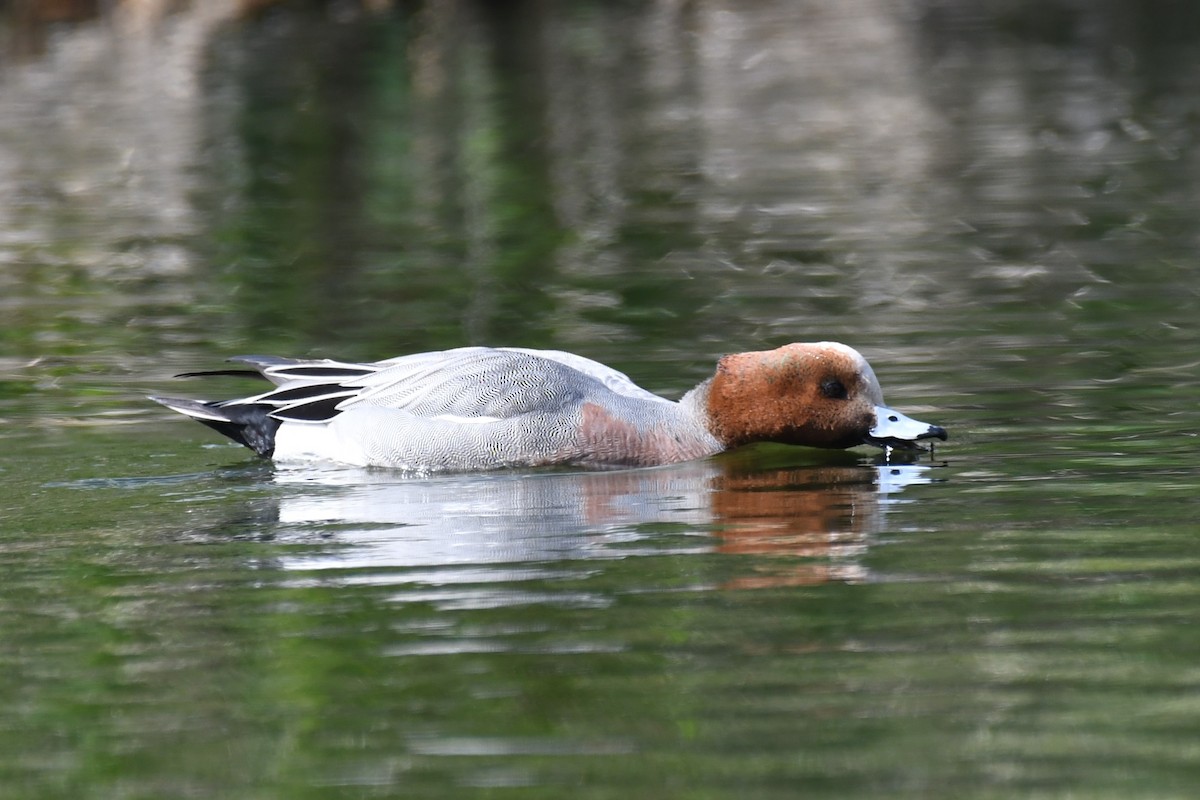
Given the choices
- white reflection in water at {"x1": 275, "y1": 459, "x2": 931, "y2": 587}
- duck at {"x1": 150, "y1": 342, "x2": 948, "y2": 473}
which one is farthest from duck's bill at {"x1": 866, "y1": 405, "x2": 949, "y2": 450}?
white reflection in water at {"x1": 275, "y1": 459, "x2": 931, "y2": 587}

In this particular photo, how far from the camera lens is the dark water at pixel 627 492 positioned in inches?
180

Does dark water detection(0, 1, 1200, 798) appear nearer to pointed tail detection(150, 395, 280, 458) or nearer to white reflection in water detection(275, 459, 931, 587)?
white reflection in water detection(275, 459, 931, 587)

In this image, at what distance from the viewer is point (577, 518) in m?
7.24

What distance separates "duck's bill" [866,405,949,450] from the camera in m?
8.06

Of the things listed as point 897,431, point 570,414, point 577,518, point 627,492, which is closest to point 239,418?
point 570,414

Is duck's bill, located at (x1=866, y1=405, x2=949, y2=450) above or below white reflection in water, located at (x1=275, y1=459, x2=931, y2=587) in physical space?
above

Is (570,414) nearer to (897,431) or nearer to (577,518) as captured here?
(577,518)

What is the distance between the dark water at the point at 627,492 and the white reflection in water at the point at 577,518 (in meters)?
0.03

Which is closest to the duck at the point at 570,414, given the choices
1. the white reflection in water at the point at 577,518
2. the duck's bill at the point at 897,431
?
the duck's bill at the point at 897,431

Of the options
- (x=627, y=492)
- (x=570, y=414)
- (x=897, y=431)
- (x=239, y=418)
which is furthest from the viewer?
(x=239, y=418)

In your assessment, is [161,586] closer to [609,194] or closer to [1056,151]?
[609,194]

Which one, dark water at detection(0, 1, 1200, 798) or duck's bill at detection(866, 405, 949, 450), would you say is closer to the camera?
dark water at detection(0, 1, 1200, 798)

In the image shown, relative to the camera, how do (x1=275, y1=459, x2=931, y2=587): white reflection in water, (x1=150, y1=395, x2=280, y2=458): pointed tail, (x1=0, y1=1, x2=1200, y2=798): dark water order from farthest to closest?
(x1=150, y1=395, x2=280, y2=458): pointed tail → (x1=275, y1=459, x2=931, y2=587): white reflection in water → (x1=0, y1=1, x2=1200, y2=798): dark water

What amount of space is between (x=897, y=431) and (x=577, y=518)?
164cm
